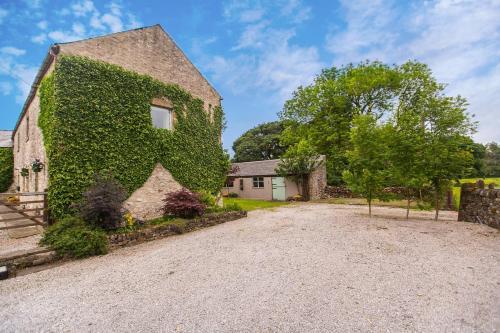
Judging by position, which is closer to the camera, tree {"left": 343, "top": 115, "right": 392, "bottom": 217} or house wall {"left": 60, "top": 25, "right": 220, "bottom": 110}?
house wall {"left": 60, "top": 25, "right": 220, "bottom": 110}

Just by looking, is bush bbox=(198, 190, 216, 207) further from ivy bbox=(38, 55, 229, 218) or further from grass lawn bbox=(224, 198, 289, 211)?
grass lawn bbox=(224, 198, 289, 211)

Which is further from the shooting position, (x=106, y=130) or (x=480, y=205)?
(x=480, y=205)

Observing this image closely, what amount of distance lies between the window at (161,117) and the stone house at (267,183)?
40.2 feet

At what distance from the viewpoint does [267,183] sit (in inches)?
950

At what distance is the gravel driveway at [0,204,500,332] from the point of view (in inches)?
129

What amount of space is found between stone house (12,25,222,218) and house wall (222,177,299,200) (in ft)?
44.0

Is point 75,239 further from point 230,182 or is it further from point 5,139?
point 5,139

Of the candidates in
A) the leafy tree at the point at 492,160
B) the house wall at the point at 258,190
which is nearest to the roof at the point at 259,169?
the house wall at the point at 258,190

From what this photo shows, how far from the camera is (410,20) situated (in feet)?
37.3

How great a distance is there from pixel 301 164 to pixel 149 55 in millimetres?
15387

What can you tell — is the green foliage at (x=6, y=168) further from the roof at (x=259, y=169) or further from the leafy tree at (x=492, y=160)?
the leafy tree at (x=492, y=160)

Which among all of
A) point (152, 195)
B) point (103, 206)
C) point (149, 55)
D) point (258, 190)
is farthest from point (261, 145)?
point (103, 206)

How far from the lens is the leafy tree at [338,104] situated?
2538 cm

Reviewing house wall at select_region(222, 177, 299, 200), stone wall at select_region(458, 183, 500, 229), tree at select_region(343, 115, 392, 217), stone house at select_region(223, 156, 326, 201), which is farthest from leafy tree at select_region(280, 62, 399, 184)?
stone wall at select_region(458, 183, 500, 229)
